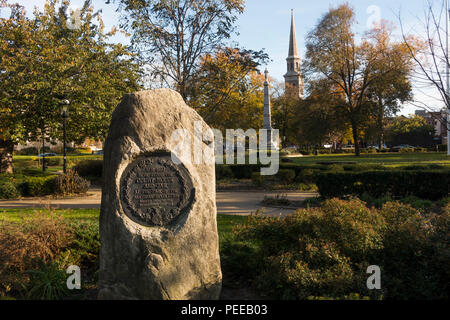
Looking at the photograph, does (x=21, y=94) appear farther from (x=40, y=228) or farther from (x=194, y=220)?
(x=194, y=220)

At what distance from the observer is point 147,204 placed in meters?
4.41

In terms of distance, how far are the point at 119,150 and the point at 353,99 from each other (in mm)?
35161

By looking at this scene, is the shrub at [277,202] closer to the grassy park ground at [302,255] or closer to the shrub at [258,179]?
the shrub at [258,179]

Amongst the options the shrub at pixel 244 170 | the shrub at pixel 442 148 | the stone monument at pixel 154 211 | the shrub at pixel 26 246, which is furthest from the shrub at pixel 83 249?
the shrub at pixel 442 148

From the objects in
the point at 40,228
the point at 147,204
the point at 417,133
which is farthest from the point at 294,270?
the point at 417,133

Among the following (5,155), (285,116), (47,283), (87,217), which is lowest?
(47,283)

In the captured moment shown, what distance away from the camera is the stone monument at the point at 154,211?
413 centimetres

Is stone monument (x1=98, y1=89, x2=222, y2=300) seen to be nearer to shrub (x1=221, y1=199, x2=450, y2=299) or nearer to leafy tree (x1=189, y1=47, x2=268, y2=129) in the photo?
shrub (x1=221, y1=199, x2=450, y2=299)

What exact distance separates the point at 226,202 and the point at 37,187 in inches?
295

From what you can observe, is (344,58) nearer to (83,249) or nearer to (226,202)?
(226,202)

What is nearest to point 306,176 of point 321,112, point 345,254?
point 345,254

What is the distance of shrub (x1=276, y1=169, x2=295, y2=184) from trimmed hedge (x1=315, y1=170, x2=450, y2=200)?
4368 mm

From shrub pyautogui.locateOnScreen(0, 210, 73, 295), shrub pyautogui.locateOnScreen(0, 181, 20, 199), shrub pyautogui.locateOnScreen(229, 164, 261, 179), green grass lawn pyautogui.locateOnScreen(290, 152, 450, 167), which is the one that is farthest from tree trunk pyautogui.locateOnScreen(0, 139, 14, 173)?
green grass lawn pyautogui.locateOnScreen(290, 152, 450, 167)

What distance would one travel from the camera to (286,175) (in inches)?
643
